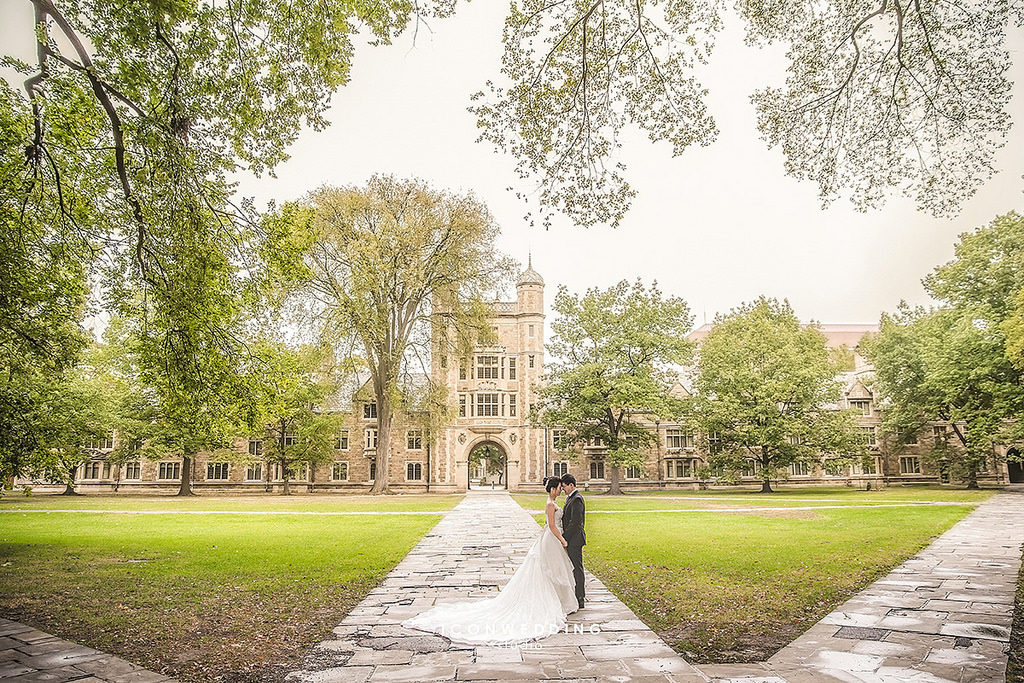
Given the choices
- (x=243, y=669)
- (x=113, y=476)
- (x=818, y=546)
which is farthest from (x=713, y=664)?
(x=113, y=476)

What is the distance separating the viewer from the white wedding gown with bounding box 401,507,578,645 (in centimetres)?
697

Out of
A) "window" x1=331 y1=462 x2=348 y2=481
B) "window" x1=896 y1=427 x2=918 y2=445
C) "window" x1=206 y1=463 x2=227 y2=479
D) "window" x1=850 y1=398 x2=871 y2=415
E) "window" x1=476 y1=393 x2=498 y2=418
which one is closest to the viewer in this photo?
"window" x1=896 y1=427 x2=918 y2=445

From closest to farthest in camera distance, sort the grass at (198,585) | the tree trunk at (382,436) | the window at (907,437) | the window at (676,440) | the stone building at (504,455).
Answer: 1. the grass at (198,585)
2. the tree trunk at (382,436)
3. the window at (907,437)
4. the stone building at (504,455)
5. the window at (676,440)

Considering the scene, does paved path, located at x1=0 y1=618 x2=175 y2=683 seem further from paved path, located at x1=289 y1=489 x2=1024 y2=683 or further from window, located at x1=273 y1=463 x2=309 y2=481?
window, located at x1=273 y1=463 x2=309 y2=481

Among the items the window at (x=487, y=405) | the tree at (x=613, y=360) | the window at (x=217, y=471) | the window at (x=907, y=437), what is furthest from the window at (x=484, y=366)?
the window at (x=907, y=437)

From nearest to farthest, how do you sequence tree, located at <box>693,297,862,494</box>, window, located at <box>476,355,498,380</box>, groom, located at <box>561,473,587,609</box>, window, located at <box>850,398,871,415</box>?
1. groom, located at <box>561,473,587,609</box>
2. tree, located at <box>693,297,862,494</box>
3. window, located at <box>476,355,498,380</box>
4. window, located at <box>850,398,871,415</box>

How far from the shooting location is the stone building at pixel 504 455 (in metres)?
45.9

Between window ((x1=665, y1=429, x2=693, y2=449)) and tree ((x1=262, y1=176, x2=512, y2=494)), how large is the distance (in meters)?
22.3

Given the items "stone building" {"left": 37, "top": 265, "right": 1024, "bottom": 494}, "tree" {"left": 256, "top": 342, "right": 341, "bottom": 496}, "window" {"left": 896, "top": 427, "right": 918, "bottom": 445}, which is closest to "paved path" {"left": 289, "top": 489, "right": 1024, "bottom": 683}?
"tree" {"left": 256, "top": 342, "right": 341, "bottom": 496}

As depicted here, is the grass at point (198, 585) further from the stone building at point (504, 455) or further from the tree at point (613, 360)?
the stone building at point (504, 455)

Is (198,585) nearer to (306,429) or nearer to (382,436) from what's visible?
(382,436)

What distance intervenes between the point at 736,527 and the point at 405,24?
14726 millimetres

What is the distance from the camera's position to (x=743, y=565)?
11.4 meters

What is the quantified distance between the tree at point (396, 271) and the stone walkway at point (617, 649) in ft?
71.4
